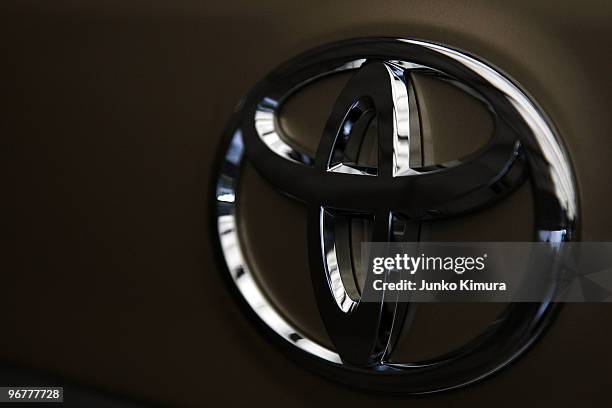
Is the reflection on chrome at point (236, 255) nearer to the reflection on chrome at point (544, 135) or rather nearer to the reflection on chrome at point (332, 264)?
the reflection on chrome at point (332, 264)

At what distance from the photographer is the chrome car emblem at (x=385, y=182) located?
1.69ft

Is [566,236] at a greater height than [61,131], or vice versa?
[61,131]

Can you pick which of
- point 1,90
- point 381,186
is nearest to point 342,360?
point 381,186

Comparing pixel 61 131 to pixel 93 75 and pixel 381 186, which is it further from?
pixel 381 186

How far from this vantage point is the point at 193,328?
0.65 meters

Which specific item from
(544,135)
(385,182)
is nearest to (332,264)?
(385,182)

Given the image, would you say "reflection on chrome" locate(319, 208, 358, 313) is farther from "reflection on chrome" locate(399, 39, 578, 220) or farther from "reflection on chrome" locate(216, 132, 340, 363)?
"reflection on chrome" locate(399, 39, 578, 220)

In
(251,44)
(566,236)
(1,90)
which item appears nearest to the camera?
(566,236)

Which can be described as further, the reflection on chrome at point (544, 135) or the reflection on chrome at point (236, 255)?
the reflection on chrome at point (236, 255)

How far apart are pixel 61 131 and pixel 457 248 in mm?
415

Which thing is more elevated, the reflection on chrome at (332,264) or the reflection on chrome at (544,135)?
the reflection on chrome at (544,135)

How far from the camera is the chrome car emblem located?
0.52 m

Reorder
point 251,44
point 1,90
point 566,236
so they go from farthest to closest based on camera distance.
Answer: point 1,90 < point 251,44 < point 566,236

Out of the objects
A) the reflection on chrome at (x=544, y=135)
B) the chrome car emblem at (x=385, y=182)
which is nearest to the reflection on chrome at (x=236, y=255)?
the chrome car emblem at (x=385, y=182)
